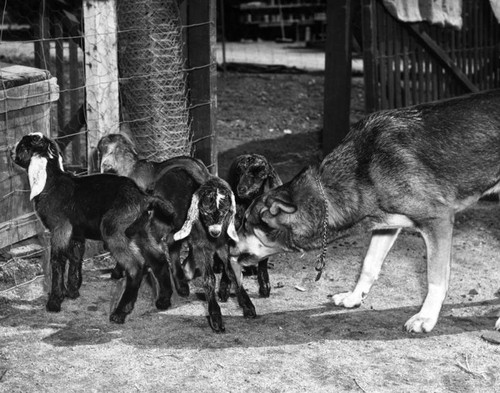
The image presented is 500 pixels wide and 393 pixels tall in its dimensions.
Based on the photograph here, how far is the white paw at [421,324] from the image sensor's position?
6.07 meters

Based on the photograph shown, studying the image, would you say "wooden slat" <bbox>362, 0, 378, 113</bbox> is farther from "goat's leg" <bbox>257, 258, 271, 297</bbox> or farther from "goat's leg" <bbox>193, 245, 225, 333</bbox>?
"goat's leg" <bbox>193, 245, 225, 333</bbox>

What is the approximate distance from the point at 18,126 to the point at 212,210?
204 centimetres

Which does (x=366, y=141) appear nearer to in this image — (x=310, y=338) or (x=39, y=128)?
(x=310, y=338)

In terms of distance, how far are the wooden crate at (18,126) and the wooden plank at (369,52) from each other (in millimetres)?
3847

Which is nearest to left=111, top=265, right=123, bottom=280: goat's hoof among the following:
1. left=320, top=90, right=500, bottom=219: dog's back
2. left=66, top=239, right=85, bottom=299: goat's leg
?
left=66, top=239, right=85, bottom=299: goat's leg

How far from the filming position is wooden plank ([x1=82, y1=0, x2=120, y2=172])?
7.32 m

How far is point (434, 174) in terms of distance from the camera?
6.16 metres

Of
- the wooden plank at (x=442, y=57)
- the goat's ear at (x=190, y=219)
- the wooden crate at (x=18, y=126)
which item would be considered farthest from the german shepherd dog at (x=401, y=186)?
the wooden plank at (x=442, y=57)

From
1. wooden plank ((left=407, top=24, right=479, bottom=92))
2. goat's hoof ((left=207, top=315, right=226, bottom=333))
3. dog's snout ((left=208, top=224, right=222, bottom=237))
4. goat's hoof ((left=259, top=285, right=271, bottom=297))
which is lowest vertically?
goat's hoof ((left=259, top=285, right=271, bottom=297))

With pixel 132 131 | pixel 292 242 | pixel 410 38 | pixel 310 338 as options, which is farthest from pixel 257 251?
pixel 410 38

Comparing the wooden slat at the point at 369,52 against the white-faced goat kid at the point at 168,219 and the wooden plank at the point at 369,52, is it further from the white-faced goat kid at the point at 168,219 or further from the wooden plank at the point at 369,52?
the white-faced goat kid at the point at 168,219

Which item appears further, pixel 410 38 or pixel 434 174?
pixel 410 38

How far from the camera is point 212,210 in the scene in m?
5.93

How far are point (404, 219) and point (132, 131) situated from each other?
2759 millimetres
